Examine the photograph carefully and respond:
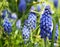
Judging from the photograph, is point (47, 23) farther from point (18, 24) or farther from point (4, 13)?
point (4, 13)

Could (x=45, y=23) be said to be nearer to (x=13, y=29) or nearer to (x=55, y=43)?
(x=55, y=43)

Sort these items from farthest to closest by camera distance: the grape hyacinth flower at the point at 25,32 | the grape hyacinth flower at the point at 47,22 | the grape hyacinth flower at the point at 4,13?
the grape hyacinth flower at the point at 4,13, the grape hyacinth flower at the point at 25,32, the grape hyacinth flower at the point at 47,22

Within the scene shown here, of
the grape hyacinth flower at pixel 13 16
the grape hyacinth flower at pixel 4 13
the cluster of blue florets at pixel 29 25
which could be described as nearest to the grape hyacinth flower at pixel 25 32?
the cluster of blue florets at pixel 29 25

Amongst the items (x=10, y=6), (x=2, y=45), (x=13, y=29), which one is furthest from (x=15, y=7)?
(x=2, y=45)

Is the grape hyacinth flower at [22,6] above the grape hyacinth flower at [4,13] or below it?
above

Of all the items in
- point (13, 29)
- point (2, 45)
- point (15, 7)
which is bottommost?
point (2, 45)

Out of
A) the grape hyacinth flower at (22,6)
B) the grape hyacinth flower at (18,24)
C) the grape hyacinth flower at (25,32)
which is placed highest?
the grape hyacinth flower at (22,6)

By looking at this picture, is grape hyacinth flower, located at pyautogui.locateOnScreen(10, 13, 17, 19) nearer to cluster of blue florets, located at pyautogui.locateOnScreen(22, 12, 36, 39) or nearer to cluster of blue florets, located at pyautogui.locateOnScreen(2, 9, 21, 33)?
cluster of blue florets, located at pyautogui.locateOnScreen(2, 9, 21, 33)

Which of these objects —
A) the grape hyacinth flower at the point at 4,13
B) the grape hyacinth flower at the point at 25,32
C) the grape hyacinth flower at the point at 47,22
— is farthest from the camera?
the grape hyacinth flower at the point at 4,13

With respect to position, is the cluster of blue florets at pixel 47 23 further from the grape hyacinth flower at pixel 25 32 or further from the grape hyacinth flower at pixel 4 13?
the grape hyacinth flower at pixel 4 13

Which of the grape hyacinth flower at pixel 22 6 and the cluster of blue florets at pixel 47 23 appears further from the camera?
the grape hyacinth flower at pixel 22 6

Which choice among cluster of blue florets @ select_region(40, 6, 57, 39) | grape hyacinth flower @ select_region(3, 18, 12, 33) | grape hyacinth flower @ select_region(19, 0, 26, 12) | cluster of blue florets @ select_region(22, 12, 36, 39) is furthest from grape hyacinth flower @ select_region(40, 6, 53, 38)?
grape hyacinth flower @ select_region(3, 18, 12, 33)

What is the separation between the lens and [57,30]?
2090 millimetres

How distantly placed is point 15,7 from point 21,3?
63 millimetres
